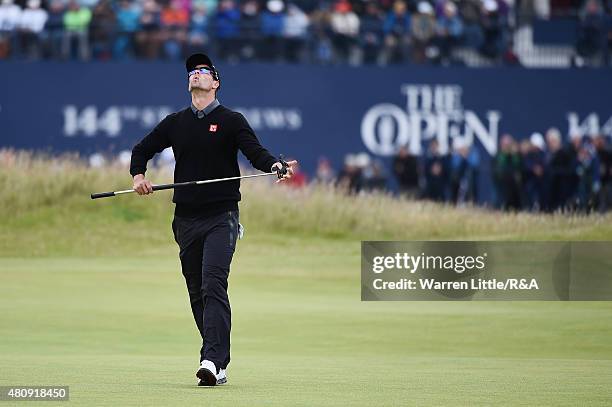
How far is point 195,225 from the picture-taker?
32.9 ft

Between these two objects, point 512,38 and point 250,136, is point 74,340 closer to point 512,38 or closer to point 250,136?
point 250,136

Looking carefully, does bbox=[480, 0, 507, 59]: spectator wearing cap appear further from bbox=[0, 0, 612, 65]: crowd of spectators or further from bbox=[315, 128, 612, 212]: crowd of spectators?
bbox=[315, 128, 612, 212]: crowd of spectators

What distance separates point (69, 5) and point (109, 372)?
23457mm

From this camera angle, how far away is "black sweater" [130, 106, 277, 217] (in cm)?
997

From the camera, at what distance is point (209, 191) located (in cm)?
998

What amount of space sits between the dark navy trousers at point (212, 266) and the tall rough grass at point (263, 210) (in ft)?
58.7

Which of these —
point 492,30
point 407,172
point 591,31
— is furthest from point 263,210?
point 591,31

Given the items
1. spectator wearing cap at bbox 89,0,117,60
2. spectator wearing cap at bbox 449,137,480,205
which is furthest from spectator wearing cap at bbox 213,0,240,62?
spectator wearing cap at bbox 449,137,480,205

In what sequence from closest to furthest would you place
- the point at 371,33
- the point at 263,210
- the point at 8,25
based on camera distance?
the point at 263,210 < the point at 8,25 < the point at 371,33

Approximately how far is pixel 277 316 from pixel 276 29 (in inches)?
626

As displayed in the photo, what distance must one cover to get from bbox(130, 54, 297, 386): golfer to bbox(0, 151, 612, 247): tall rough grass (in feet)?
58.7

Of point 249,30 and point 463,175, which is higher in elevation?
point 249,30

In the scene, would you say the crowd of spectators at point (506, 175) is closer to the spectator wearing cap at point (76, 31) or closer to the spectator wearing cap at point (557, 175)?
the spectator wearing cap at point (557, 175)

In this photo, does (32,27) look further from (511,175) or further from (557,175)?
(557,175)
